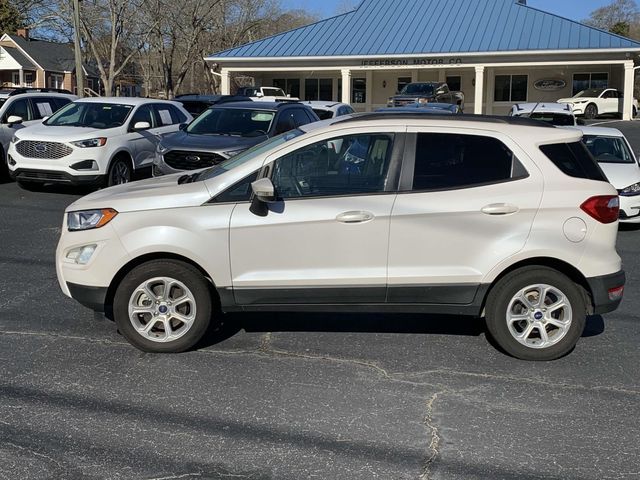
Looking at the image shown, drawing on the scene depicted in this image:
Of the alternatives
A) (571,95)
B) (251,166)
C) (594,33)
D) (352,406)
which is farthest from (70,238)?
(571,95)

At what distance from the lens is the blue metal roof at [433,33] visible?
37469 millimetres

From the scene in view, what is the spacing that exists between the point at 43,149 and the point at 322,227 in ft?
29.9

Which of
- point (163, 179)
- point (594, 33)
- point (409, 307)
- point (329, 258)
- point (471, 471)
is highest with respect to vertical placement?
point (594, 33)

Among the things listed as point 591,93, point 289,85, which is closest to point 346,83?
point 289,85

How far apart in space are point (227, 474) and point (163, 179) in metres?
3.17

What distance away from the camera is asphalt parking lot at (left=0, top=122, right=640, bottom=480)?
3.97m

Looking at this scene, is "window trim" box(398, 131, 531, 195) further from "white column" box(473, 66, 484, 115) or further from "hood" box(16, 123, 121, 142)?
"white column" box(473, 66, 484, 115)

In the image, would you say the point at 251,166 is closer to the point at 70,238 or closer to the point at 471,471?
the point at 70,238

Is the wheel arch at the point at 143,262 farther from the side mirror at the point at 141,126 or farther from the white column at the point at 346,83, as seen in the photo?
the white column at the point at 346,83

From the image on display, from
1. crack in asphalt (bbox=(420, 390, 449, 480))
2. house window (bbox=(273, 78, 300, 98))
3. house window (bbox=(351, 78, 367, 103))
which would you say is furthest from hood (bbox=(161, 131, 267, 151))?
house window (bbox=(273, 78, 300, 98))

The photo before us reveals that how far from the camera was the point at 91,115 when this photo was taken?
14164 millimetres

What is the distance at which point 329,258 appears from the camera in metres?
5.46

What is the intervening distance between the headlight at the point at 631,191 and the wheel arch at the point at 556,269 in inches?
→ 238

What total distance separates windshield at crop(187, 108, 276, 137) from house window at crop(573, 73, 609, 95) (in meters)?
34.0
